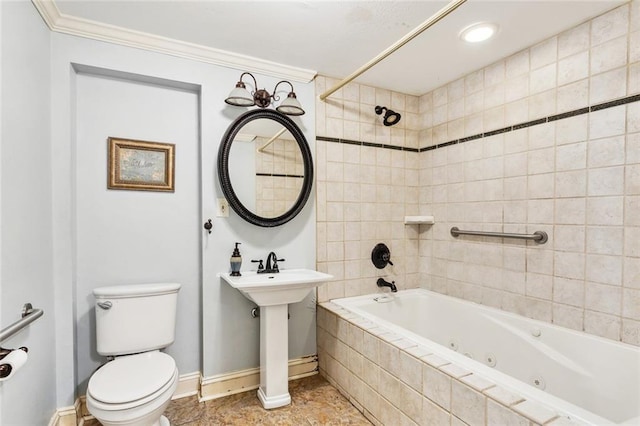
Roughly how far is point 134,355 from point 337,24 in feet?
7.37

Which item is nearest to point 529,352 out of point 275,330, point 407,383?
point 407,383

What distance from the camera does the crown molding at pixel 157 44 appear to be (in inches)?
66.8

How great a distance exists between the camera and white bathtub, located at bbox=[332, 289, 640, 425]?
4.74 ft

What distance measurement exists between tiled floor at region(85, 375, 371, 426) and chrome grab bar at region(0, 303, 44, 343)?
0.93 meters

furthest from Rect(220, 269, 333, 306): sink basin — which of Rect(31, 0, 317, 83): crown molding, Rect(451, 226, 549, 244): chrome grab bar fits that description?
Rect(31, 0, 317, 83): crown molding

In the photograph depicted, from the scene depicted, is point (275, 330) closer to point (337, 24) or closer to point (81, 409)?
point (81, 409)

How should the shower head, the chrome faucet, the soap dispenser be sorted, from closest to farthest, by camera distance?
1. the soap dispenser
2. the chrome faucet
3. the shower head

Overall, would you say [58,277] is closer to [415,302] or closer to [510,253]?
[415,302]

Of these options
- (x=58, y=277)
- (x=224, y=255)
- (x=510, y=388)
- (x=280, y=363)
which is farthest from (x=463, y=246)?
(x=58, y=277)

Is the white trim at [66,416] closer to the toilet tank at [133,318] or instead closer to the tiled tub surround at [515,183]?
the toilet tank at [133,318]

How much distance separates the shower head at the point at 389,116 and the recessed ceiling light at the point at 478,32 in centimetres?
77

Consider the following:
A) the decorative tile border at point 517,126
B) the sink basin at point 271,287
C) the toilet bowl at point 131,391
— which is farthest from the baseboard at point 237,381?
the decorative tile border at point 517,126

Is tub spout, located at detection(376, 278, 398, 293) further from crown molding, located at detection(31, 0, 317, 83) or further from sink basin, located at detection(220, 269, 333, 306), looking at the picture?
crown molding, located at detection(31, 0, 317, 83)

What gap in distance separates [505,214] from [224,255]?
2.02m
